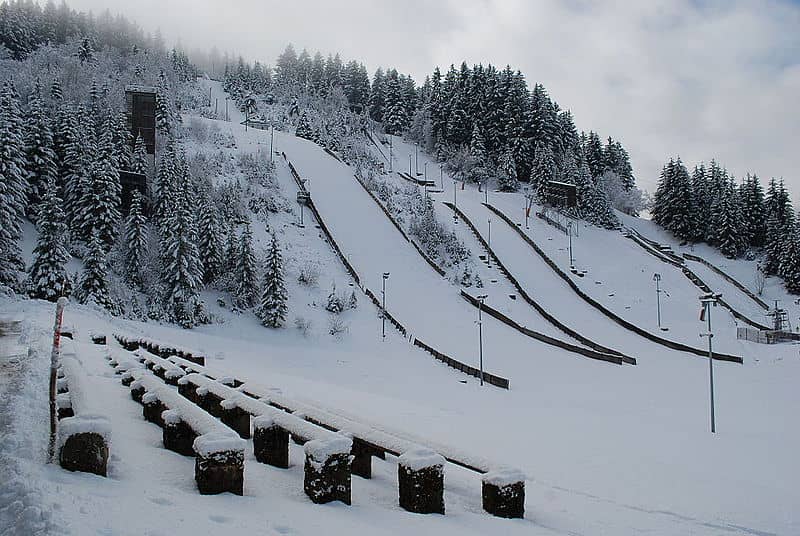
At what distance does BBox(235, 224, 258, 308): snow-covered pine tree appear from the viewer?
4244 cm

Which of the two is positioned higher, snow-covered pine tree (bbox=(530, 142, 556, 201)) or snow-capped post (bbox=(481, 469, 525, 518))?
snow-covered pine tree (bbox=(530, 142, 556, 201))

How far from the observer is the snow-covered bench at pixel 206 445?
4.24m

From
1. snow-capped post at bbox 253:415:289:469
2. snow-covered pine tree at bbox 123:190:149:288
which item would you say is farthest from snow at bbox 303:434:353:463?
snow-covered pine tree at bbox 123:190:149:288

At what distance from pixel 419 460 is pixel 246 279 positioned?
39.4 meters

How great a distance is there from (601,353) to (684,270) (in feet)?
116

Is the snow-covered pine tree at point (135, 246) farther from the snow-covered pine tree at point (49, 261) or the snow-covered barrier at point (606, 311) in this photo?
the snow-covered barrier at point (606, 311)

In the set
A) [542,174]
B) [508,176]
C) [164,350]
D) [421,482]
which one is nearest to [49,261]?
[164,350]

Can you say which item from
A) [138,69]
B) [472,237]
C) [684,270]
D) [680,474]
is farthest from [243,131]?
[680,474]

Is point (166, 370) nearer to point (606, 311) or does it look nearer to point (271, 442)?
point (271, 442)

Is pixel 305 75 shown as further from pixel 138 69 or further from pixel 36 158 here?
pixel 36 158

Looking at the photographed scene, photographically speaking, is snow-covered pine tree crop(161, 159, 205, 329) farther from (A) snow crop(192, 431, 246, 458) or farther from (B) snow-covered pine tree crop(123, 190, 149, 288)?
(A) snow crop(192, 431, 246, 458)

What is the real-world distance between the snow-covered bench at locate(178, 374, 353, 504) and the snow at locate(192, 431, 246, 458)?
549 mm

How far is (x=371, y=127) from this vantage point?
11694cm

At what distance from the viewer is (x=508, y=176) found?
89188 millimetres
